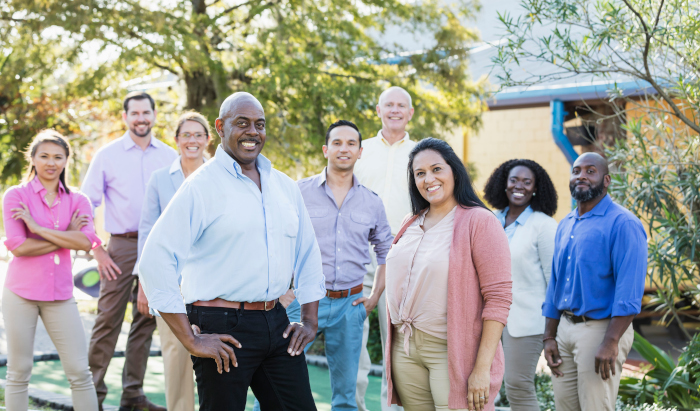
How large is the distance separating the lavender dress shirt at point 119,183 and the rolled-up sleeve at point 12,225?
32.1 inches

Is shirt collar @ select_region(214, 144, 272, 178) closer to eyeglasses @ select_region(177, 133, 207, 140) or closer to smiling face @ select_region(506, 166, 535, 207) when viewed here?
eyeglasses @ select_region(177, 133, 207, 140)

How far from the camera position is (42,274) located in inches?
169

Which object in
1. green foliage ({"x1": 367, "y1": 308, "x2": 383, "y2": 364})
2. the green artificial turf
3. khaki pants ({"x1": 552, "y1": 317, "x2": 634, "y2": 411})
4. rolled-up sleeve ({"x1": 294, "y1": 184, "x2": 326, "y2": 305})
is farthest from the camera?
green foliage ({"x1": 367, "y1": 308, "x2": 383, "y2": 364})

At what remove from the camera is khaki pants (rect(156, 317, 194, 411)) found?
14.7ft

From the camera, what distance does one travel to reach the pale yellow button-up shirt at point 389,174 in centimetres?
498

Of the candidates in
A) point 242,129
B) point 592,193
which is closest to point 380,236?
point 592,193

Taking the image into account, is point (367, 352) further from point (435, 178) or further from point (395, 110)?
point (435, 178)

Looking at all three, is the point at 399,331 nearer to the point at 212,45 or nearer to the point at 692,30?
the point at 692,30

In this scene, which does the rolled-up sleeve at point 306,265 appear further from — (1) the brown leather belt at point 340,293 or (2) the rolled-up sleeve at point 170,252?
(1) the brown leather belt at point 340,293

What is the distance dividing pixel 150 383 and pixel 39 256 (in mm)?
2266

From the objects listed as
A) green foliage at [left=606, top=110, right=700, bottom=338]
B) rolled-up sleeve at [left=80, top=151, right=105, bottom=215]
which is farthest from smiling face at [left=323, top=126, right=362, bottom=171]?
green foliage at [left=606, top=110, right=700, bottom=338]

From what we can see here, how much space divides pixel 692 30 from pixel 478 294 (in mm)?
2726

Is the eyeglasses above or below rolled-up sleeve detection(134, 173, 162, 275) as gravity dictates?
above

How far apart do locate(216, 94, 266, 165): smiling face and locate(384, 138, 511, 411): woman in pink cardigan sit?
795 millimetres
